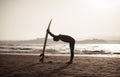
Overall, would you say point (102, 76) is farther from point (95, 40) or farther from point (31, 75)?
point (95, 40)

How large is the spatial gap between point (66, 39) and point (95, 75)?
4.15 metres

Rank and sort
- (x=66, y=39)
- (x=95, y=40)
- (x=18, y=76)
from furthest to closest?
(x=95, y=40)
(x=66, y=39)
(x=18, y=76)

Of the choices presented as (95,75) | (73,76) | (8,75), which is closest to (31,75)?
(8,75)

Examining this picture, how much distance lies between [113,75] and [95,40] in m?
95.8

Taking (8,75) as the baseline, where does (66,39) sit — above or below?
above

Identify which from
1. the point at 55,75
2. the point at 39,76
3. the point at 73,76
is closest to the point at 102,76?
the point at 73,76

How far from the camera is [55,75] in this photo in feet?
27.8

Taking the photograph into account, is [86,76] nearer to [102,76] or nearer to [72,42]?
[102,76]

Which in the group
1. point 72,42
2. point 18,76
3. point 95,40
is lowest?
point 18,76

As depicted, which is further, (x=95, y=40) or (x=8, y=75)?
(x=95, y=40)

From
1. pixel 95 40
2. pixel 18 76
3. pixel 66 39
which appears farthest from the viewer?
pixel 95 40

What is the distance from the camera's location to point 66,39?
12.2 m

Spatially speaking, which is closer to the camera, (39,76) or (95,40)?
(39,76)

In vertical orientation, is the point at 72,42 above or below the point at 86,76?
above
